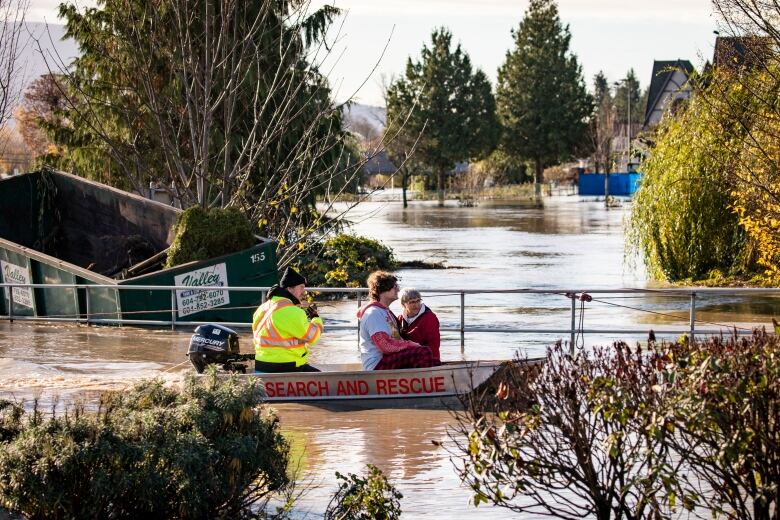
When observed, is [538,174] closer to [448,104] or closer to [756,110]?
[448,104]

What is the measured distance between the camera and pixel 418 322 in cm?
1277

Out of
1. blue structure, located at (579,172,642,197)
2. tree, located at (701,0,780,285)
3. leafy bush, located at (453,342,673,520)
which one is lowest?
blue structure, located at (579,172,642,197)

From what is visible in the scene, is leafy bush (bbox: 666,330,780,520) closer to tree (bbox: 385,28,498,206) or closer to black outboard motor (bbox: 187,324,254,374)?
black outboard motor (bbox: 187,324,254,374)

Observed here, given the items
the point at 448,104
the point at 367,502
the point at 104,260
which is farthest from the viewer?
the point at 448,104

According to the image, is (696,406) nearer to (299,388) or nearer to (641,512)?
(641,512)

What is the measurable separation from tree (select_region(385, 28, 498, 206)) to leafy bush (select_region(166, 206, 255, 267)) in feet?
287

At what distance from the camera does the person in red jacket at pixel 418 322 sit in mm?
12711

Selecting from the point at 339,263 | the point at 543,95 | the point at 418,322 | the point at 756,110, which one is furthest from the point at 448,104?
the point at 418,322

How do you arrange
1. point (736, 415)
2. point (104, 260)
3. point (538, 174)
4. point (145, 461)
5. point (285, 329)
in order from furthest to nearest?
point (538, 174) → point (104, 260) → point (285, 329) → point (145, 461) → point (736, 415)

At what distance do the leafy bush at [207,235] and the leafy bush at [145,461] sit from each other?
11728 millimetres

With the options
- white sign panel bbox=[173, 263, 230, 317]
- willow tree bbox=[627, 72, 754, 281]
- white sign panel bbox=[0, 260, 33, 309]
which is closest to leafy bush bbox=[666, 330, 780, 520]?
white sign panel bbox=[173, 263, 230, 317]

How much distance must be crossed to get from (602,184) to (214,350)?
92.7 meters

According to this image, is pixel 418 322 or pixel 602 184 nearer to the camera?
pixel 418 322

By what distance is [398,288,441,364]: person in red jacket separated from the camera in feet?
41.7
